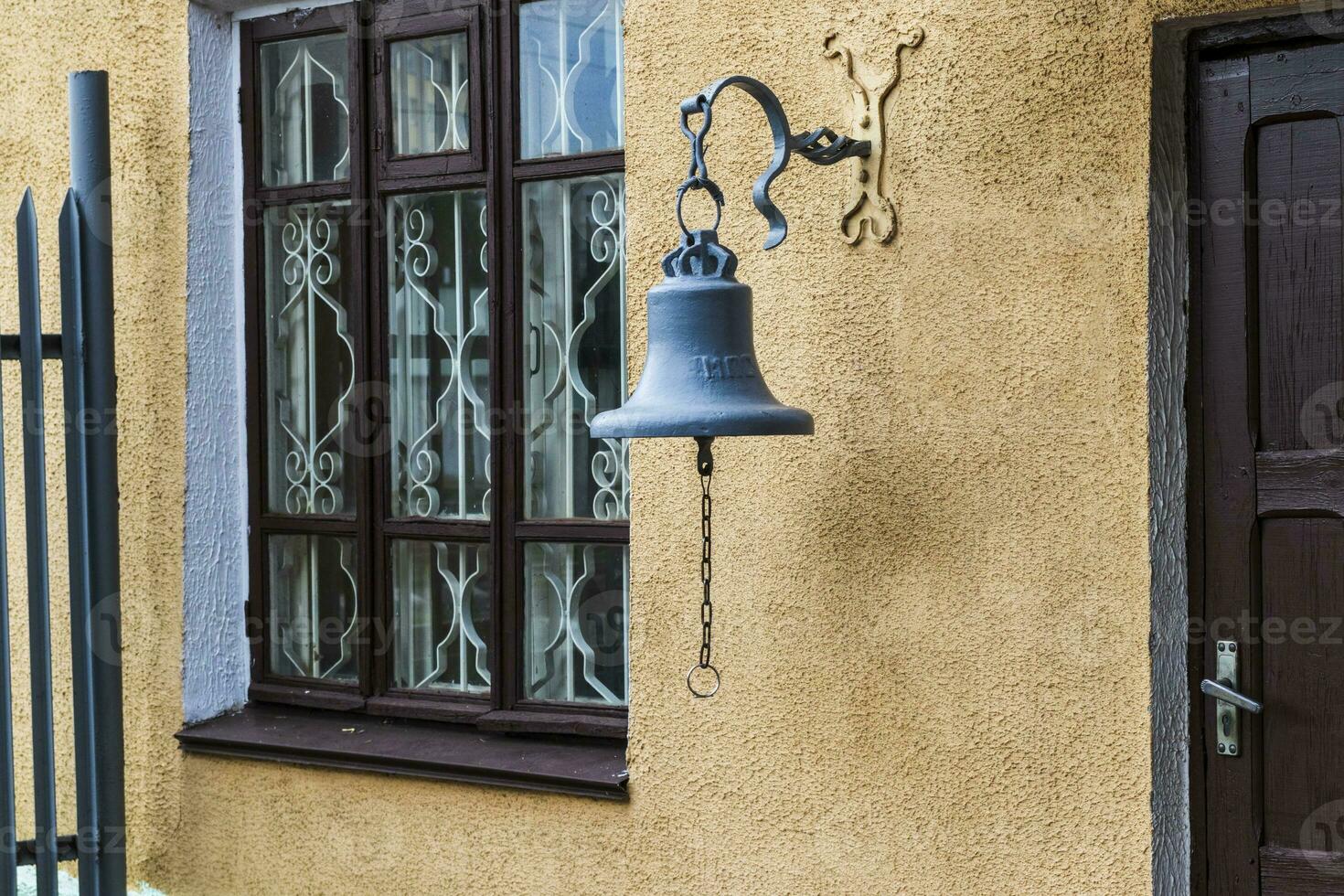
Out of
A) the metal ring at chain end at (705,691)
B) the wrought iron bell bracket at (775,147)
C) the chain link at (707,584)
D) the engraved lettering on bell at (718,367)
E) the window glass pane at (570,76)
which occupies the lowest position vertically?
the metal ring at chain end at (705,691)

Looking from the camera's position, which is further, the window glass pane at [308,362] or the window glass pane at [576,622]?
the window glass pane at [308,362]

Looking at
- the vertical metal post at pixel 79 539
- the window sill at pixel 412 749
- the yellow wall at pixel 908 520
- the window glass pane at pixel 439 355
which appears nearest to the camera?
the yellow wall at pixel 908 520

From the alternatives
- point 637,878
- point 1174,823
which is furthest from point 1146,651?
point 637,878

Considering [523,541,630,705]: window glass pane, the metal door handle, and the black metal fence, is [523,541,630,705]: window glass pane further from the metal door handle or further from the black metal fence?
the metal door handle

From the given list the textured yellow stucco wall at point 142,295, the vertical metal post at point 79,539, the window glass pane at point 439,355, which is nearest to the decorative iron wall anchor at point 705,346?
the window glass pane at point 439,355

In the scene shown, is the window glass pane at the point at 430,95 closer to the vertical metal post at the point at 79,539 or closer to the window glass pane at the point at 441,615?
the vertical metal post at the point at 79,539

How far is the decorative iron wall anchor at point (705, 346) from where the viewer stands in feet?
8.50

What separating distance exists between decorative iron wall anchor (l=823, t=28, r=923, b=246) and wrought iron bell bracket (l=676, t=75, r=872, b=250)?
79 mm

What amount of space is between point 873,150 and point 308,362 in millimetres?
1844

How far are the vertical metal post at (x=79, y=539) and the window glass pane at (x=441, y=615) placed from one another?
869mm

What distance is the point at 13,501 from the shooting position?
4.21 m

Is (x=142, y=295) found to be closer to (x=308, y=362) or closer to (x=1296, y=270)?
(x=308, y=362)

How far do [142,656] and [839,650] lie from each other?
6.94ft

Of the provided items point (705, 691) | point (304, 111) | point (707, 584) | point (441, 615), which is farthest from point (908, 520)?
point (304, 111)
